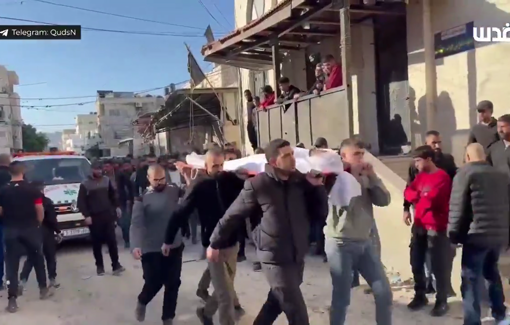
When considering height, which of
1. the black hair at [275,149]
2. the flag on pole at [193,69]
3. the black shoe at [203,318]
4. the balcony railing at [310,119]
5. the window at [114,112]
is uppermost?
the window at [114,112]

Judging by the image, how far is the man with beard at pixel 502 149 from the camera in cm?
524

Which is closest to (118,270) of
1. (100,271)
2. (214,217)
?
(100,271)

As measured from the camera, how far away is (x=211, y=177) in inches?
203

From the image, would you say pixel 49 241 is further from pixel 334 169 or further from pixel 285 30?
pixel 285 30

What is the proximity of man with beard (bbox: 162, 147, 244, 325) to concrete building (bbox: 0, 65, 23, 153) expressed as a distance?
61835 millimetres

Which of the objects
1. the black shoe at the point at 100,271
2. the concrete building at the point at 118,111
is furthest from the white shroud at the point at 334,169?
the concrete building at the point at 118,111

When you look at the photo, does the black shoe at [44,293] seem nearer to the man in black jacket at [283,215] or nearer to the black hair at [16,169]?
the black hair at [16,169]

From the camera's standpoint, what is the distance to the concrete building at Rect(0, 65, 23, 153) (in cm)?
6213

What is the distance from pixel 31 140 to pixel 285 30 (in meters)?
73.6

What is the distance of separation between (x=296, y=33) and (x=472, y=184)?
790 centimetres

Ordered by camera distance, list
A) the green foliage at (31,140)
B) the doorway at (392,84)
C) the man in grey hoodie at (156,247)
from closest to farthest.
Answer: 1. the man in grey hoodie at (156,247)
2. the doorway at (392,84)
3. the green foliage at (31,140)

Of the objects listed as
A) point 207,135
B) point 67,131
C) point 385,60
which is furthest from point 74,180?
point 67,131

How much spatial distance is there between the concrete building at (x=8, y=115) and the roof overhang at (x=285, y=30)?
5454cm

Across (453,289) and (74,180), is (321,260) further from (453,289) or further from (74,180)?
(74,180)
